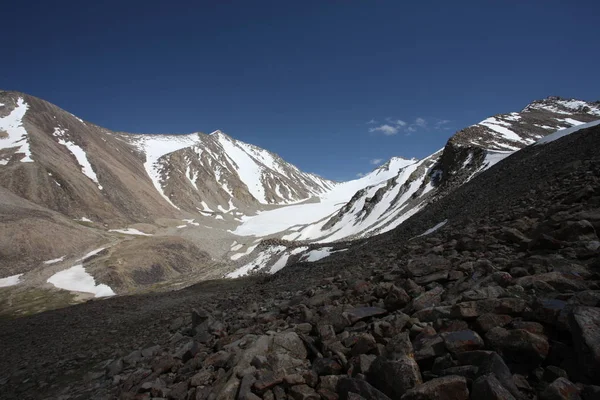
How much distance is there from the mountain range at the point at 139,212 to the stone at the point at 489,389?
26493 millimetres

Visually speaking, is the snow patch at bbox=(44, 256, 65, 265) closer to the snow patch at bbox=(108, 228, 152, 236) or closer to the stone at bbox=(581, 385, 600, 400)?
the snow patch at bbox=(108, 228, 152, 236)

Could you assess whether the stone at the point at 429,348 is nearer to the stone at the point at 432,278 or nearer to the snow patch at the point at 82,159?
the stone at the point at 432,278

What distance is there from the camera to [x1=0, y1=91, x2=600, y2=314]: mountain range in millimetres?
46625

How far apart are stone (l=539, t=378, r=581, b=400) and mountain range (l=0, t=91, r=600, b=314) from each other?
26.7 metres

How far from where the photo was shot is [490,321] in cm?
463

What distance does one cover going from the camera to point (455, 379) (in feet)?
12.2

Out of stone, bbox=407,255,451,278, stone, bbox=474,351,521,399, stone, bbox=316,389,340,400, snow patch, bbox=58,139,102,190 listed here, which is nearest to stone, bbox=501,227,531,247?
stone, bbox=407,255,451,278

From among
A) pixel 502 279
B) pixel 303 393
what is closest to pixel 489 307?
pixel 502 279

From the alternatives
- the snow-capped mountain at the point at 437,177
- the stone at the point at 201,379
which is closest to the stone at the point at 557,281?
the stone at the point at 201,379

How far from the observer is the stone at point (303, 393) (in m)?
4.72

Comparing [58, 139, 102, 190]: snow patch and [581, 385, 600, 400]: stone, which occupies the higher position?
[58, 139, 102, 190]: snow patch

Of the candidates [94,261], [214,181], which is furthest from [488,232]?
[214,181]

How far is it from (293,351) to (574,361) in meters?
4.28

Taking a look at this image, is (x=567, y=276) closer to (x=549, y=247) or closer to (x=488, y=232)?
(x=549, y=247)
